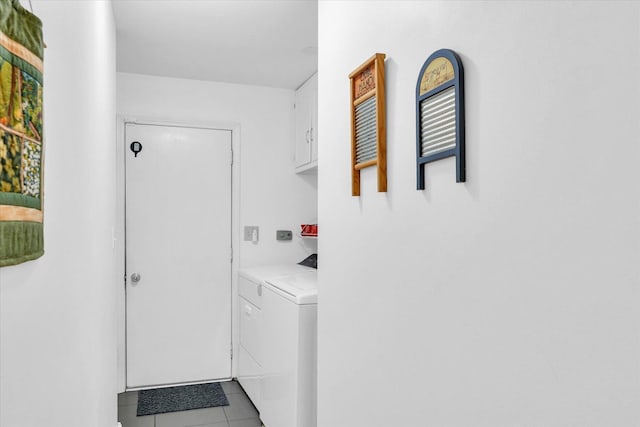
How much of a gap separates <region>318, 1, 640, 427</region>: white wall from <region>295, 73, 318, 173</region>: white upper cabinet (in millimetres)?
1828

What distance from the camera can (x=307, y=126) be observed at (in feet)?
12.3

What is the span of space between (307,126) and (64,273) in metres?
2.71

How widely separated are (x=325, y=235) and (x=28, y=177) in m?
1.36

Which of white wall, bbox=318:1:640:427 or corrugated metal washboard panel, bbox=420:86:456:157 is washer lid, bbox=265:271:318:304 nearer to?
white wall, bbox=318:1:640:427

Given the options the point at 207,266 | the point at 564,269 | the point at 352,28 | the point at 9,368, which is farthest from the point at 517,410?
the point at 207,266

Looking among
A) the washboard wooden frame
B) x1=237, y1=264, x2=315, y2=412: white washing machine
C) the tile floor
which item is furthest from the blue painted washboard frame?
the tile floor

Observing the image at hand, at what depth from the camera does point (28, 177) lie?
87cm

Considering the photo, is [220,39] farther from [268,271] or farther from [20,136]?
[20,136]

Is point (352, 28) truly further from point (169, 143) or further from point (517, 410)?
point (169, 143)

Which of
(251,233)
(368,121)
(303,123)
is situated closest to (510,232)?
(368,121)

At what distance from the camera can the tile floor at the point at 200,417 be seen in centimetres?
310

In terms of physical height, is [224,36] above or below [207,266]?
above

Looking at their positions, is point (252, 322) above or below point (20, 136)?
below

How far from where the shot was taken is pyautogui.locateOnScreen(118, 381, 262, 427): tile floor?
10.2ft
